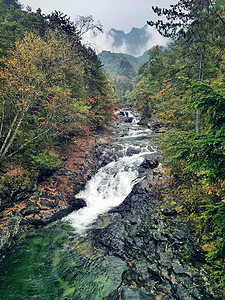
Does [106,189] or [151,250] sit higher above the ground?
[106,189]

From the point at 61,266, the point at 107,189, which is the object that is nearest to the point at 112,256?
the point at 61,266

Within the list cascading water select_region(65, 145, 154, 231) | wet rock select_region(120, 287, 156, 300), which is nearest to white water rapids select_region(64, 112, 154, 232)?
cascading water select_region(65, 145, 154, 231)

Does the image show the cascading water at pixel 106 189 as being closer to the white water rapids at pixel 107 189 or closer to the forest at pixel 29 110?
the white water rapids at pixel 107 189

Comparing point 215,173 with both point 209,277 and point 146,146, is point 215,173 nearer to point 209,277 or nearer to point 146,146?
point 209,277

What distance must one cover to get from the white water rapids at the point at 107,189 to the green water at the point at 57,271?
1.69 m

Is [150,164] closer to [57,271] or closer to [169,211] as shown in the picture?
[169,211]

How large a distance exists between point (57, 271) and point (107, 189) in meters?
6.77

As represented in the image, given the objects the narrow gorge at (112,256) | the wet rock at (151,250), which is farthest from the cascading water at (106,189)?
the wet rock at (151,250)

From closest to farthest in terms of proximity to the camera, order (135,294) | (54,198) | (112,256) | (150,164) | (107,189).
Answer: (135,294) → (112,256) → (54,198) → (107,189) → (150,164)

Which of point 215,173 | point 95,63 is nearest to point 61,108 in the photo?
point 215,173

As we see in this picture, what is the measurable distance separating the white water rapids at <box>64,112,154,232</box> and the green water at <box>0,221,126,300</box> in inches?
66.5

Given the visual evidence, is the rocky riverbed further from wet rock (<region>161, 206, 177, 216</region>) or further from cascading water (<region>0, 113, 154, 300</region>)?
cascading water (<region>0, 113, 154, 300</region>)

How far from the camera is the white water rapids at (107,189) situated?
31.7 feet

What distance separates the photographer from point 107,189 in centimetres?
1224
